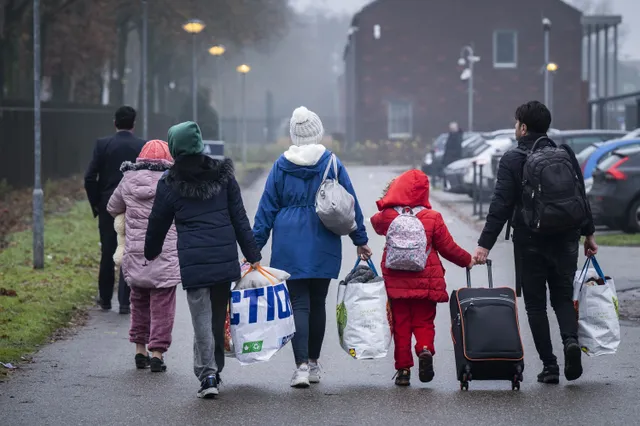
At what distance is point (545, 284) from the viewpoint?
8.41 m

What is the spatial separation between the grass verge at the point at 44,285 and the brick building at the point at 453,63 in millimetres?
45473

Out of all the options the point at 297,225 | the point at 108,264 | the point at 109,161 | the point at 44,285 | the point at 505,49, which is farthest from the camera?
the point at 505,49

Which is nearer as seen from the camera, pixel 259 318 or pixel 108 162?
pixel 259 318

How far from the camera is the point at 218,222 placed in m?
8.02

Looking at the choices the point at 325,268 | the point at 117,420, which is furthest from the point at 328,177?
the point at 117,420

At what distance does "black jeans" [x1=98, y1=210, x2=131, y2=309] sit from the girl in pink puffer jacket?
2502mm

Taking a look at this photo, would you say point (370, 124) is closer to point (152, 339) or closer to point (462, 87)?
point (462, 87)

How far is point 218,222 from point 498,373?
1.89m

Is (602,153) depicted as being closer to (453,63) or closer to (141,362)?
(141,362)

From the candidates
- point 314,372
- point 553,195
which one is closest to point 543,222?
point 553,195

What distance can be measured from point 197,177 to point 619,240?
1192 cm

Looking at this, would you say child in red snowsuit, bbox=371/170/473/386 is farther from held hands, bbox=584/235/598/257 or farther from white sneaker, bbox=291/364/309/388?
held hands, bbox=584/235/598/257

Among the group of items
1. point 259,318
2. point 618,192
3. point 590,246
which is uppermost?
point 590,246

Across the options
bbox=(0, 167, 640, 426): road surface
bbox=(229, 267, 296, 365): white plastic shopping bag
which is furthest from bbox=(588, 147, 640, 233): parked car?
bbox=(229, 267, 296, 365): white plastic shopping bag
